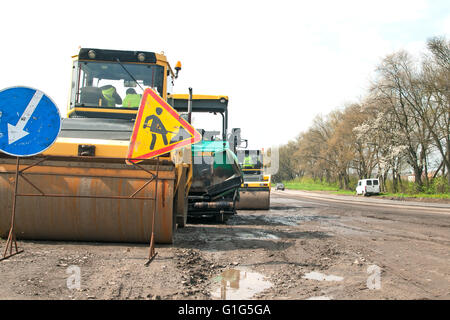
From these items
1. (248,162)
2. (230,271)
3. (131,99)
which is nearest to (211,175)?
(131,99)

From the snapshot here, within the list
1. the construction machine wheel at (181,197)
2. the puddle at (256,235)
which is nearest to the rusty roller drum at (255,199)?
the puddle at (256,235)

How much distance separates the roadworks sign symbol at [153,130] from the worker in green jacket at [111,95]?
2196 millimetres

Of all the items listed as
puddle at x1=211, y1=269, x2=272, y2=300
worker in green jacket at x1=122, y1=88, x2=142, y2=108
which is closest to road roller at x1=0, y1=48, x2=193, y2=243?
puddle at x1=211, y1=269, x2=272, y2=300

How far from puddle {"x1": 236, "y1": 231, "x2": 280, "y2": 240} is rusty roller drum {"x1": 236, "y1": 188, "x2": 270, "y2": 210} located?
7559 mm

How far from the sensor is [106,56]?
732 centimetres

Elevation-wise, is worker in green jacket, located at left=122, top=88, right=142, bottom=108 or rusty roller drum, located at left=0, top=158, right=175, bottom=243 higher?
worker in green jacket, located at left=122, top=88, right=142, bottom=108

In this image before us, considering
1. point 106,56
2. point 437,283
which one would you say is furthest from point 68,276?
point 106,56

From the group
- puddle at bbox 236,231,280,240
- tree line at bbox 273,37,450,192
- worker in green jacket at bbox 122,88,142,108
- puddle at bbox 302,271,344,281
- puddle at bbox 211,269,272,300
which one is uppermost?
tree line at bbox 273,37,450,192

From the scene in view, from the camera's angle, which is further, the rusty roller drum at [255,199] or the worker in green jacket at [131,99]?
the rusty roller drum at [255,199]

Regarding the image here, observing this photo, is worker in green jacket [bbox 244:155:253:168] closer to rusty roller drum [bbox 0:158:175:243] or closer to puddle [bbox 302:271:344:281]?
rusty roller drum [bbox 0:158:175:243]

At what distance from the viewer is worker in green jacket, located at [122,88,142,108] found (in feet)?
23.4

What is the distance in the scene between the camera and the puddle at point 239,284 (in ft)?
12.1

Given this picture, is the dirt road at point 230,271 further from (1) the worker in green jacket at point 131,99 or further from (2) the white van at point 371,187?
(2) the white van at point 371,187
